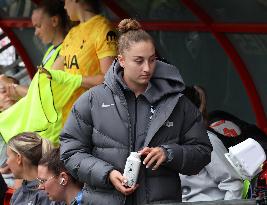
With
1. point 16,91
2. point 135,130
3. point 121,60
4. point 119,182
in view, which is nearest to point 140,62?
point 121,60

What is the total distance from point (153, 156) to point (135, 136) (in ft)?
0.77

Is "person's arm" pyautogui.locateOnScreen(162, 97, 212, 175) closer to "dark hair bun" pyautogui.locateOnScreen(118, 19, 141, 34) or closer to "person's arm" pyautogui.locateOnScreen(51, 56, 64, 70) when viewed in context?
"dark hair bun" pyautogui.locateOnScreen(118, 19, 141, 34)

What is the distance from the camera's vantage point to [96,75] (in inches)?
257

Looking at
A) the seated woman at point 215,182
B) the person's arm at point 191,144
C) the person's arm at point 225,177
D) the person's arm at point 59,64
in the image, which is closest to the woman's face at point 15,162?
the person's arm at point 59,64

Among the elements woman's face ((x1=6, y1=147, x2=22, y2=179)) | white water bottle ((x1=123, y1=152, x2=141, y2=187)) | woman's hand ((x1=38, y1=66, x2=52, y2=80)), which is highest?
woman's hand ((x1=38, y1=66, x2=52, y2=80))

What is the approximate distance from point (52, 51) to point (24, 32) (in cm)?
365

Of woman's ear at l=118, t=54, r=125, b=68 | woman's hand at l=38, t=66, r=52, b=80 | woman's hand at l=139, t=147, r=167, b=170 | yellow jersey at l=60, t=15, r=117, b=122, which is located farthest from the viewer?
yellow jersey at l=60, t=15, r=117, b=122

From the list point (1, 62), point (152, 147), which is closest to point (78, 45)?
point (152, 147)

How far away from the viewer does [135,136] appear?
15.9ft

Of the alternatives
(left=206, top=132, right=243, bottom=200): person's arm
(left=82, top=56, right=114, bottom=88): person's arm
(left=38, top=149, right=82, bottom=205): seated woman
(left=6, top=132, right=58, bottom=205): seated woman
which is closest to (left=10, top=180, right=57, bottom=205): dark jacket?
(left=6, top=132, right=58, bottom=205): seated woman

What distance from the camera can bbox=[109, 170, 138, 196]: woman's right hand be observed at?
15.3 feet

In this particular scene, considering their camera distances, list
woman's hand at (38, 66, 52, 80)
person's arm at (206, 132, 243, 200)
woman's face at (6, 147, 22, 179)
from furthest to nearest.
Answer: woman's hand at (38, 66, 52, 80)
woman's face at (6, 147, 22, 179)
person's arm at (206, 132, 243, 200)

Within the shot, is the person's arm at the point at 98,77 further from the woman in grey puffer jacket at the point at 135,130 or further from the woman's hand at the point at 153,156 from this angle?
the woman's hand at the point at 153,156

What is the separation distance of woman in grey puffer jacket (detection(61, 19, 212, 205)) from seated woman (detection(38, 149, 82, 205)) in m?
0.58
